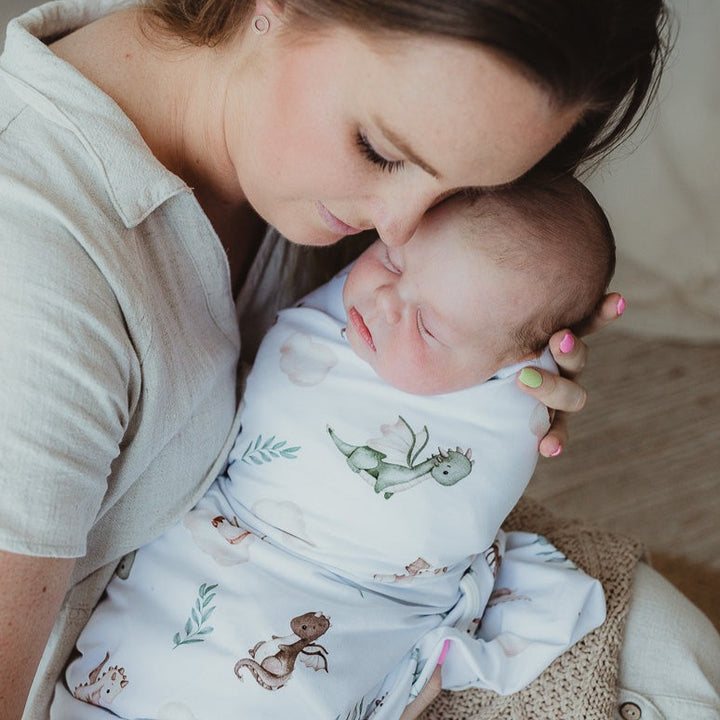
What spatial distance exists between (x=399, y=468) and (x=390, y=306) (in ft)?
0.60

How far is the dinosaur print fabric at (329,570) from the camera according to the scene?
0.98m

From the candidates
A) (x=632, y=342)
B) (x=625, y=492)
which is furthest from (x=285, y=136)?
(x=632, y=342)

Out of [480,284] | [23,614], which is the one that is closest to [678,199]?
[480,284]

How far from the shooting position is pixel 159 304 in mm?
896

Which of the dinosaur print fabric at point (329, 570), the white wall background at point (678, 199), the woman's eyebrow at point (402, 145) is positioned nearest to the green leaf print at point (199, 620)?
the dinosaur print fabric at point (329, 570)

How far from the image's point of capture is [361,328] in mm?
1074

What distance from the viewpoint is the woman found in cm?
73

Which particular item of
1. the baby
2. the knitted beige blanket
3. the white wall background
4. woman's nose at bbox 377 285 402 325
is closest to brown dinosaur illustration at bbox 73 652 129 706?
the baby

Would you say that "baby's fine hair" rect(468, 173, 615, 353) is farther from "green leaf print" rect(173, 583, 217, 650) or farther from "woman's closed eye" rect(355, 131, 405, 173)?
"green leaf print" rect(173, 583, 217, 650)

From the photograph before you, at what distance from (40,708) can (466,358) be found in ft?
2.00

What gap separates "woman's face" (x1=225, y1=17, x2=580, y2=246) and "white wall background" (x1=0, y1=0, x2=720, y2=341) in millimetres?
1481

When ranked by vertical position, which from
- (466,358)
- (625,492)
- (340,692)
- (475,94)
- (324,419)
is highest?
(475,94)

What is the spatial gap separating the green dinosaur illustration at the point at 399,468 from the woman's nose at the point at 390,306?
13 cm

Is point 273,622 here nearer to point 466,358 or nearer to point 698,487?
→ point 466,358
